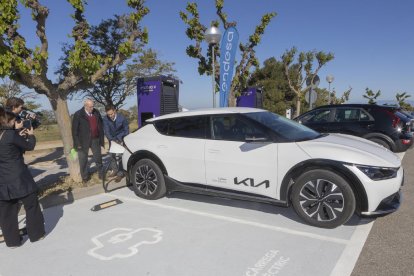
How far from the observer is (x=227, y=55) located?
10703 mm

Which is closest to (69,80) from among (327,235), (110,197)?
(110,197)

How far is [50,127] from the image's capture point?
72.1 feet

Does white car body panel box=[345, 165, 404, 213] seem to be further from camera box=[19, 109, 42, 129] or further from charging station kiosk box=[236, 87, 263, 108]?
charging station kiosk box=[236, 87, 263, 108]

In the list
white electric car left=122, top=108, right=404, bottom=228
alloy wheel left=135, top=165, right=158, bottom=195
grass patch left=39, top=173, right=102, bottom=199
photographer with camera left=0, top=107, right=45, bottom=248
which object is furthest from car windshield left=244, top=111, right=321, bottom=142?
grass patch left=39, top=173, right=102, bottom=199

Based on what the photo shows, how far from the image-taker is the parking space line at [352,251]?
3000 millimetres

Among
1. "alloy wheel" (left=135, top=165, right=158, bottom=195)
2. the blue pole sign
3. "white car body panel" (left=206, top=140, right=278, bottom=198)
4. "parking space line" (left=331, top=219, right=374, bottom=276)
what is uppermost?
the blue pole sign

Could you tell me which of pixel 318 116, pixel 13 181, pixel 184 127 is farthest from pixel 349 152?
pixel 318 116

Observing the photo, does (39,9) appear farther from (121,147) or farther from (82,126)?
(121,147)

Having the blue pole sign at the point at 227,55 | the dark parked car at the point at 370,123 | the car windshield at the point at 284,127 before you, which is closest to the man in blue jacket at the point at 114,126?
the car windshield at the point at 284,127

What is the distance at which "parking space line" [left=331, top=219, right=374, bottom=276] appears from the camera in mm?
3000

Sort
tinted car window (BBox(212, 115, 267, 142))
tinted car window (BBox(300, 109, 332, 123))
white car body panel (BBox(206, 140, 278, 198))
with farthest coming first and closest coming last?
tinted car window (BBox(300, 109, 332, 123)) < tinted car window (BBox(212, 115, 267, 142)) < white car body panel (BBox(206, 140, 278, 198))

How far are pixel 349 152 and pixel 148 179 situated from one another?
10.3 feet

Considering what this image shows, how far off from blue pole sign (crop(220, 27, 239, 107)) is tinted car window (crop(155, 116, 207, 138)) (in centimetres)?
573

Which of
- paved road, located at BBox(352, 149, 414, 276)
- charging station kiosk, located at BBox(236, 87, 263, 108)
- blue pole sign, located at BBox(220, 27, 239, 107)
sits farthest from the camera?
charging station kiosk, located at BBox(236, 87, 263, 108)
